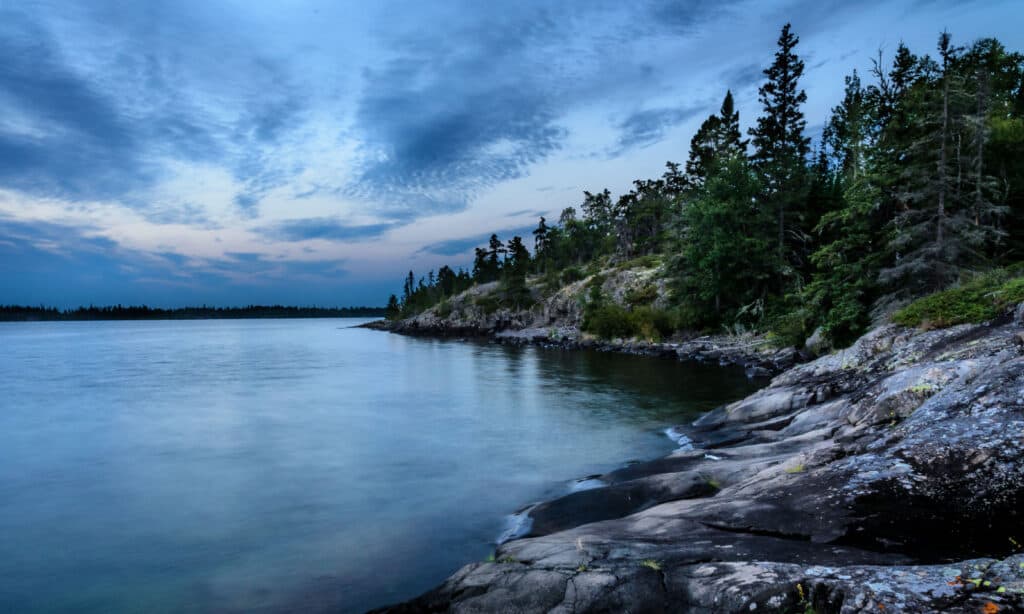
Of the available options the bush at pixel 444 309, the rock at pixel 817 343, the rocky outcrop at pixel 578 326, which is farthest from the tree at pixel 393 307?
the rock at pixel 817 343

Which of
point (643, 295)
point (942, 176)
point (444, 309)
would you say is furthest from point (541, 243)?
point (942, 176)

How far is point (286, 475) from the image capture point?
15836 millimetres

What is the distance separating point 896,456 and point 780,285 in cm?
4105

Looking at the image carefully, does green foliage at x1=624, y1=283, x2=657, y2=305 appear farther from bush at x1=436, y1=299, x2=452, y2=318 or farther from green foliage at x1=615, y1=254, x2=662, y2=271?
bush at x1=436, y1=299, x2=452, y2=318

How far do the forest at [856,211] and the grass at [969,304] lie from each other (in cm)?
7

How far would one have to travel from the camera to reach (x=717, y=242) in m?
44.9

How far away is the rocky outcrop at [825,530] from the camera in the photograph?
4949 mm

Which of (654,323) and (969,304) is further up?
(969,304)

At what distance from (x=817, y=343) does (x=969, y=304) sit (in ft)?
51.9

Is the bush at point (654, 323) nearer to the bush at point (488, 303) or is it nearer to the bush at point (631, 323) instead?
the bush at point (631, 323)

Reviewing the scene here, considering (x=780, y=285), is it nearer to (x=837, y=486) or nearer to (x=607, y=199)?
(x=837, y=486)

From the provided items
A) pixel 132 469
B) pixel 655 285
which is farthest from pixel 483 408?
pixel 655 285

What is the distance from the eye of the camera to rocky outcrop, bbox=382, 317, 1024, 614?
495cm

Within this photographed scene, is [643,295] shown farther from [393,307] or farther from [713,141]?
[393,307]
